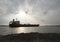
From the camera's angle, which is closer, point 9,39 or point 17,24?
point 9,39

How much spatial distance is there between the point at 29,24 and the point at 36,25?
1394cm

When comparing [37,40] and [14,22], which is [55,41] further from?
[14,22]

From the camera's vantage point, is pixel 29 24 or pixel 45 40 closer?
pixel 45 40

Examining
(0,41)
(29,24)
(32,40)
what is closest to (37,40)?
(32,40)

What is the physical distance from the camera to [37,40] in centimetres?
2189

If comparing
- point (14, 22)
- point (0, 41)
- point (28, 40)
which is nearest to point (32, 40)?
point (28, 40)

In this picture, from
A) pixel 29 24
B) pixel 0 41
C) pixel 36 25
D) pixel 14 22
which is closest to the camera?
pixel 0 41

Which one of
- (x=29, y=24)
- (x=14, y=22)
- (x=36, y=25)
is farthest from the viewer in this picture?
(x=36, y=25)

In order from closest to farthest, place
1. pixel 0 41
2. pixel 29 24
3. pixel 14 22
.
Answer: pixel 0 41 < pixel 14 22 < pixel 29 24

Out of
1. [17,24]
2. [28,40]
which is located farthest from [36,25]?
[28,40]

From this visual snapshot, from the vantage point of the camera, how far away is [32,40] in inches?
869

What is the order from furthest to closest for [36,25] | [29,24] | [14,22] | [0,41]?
[36,25], [29,24], [14,22], [0,41]

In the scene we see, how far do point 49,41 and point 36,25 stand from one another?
144 meters

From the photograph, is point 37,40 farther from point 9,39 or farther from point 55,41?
point 9,39
